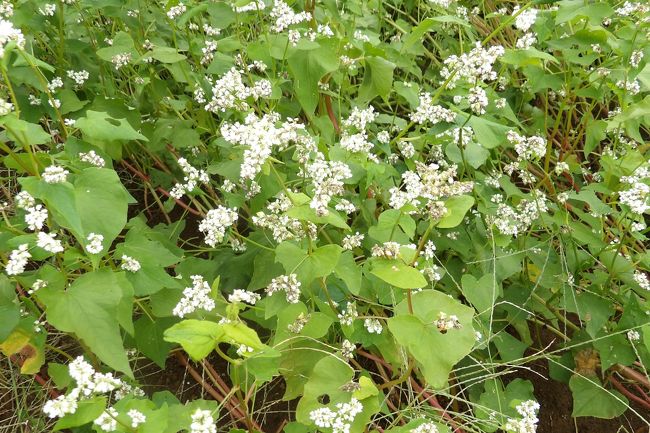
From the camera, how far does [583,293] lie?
9.08ft

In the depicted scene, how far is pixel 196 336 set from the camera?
5.06 feet

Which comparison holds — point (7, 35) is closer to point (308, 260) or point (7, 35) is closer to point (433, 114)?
point (308, 260)

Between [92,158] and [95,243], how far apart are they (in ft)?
1.66

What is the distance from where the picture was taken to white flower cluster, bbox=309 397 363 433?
1.75 meters

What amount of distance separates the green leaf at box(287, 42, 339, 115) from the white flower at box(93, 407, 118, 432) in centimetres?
144

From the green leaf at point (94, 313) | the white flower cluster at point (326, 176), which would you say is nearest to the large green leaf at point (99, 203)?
the green leaf at point (94, 313)

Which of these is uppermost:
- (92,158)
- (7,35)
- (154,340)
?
(7,35)

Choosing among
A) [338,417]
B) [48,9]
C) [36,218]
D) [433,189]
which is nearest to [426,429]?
[338,417]

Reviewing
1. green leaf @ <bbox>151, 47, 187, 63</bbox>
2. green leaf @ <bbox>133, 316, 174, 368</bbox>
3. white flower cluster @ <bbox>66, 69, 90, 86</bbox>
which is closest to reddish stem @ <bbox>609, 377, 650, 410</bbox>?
Result: green leaf @ <bbox>133, 316, 174, 368</bbox>

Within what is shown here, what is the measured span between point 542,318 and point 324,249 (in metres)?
1.66

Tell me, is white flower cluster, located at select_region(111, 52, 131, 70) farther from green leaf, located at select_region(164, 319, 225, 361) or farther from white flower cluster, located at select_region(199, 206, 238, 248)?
green leaf, located at select_region(164, 319, 225, 361)

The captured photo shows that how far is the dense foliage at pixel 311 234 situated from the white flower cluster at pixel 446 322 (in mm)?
14

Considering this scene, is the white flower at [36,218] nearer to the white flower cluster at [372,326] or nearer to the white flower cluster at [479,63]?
the white flower cluster at [372,326]

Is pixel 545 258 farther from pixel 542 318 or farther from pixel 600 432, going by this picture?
pixel 600 432
